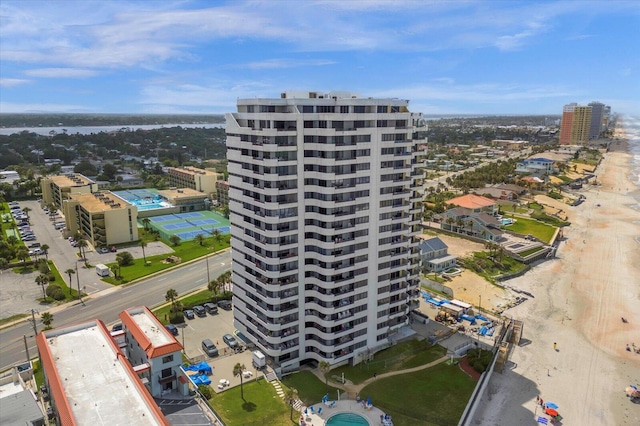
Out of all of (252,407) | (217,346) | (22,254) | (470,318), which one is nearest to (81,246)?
(22,254)

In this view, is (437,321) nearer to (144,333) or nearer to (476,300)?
(476,300)

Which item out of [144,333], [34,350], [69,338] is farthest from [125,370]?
[34,350]

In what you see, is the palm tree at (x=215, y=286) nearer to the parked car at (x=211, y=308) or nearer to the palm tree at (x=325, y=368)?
the parked car at (x=211, y=308)

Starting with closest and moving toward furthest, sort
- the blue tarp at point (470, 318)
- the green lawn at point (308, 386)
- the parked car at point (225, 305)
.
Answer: the green lawn at point (308, 386)
the blue tarp at point (470, 318)
the parked car at point (225, 305)

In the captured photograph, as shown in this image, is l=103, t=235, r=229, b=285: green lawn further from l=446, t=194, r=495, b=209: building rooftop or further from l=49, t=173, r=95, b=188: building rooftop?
l=446, t=194, r=495, b=209: building rooftop

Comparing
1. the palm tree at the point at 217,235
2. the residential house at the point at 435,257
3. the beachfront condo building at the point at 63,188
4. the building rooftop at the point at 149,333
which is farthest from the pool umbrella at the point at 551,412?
the beachfront condo building at the point at 63,188
